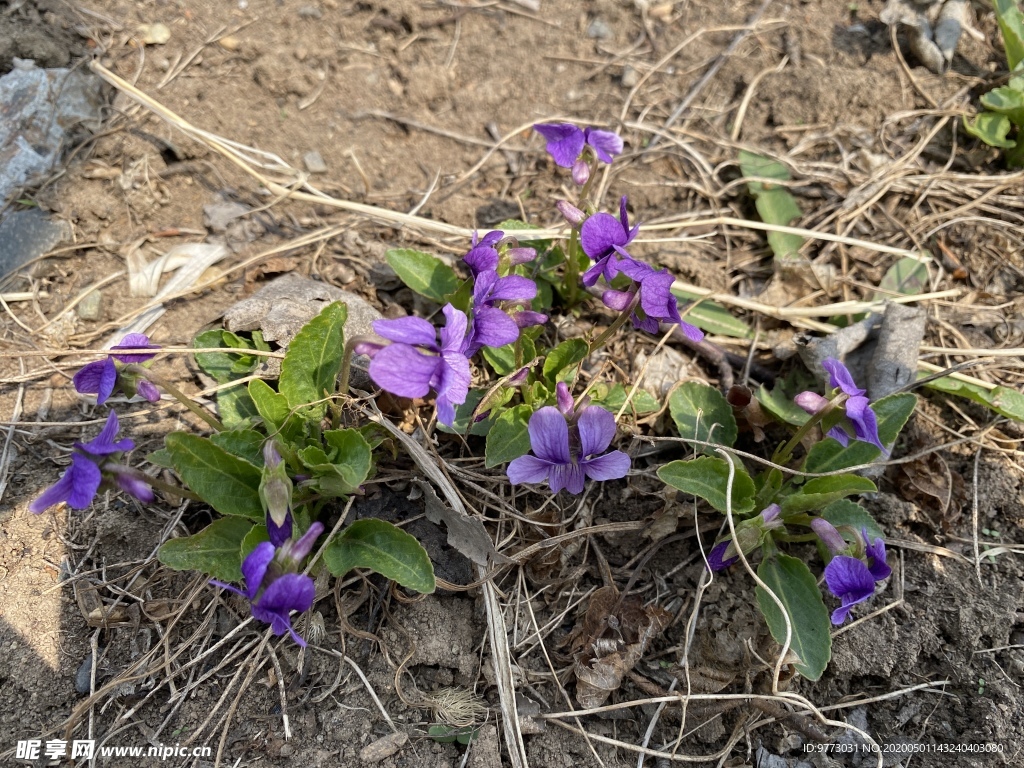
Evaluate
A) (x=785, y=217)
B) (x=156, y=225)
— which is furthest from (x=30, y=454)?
(x=785, y=217)

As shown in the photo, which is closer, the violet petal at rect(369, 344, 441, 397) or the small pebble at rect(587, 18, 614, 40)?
the violet petal at rect(369, 344, 441, 397)

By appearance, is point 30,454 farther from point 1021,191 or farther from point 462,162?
point 1021,191

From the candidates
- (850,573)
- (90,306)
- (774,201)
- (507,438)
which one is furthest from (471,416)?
(774,201)

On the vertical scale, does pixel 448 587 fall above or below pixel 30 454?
below

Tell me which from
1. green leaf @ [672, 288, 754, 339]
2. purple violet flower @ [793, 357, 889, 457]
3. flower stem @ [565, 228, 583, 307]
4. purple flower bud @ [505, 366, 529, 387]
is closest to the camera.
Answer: purple violet flower @ [793, 357, 889, 457]

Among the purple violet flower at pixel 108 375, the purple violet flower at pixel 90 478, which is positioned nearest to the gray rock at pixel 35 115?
the purple violet flower at pixel 108 375

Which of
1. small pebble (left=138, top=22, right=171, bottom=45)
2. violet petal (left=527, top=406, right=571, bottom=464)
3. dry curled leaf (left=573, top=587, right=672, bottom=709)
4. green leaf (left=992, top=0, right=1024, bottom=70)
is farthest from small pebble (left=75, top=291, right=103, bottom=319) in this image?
green leaf (left=992, top=0, right=1024, bottom=70)

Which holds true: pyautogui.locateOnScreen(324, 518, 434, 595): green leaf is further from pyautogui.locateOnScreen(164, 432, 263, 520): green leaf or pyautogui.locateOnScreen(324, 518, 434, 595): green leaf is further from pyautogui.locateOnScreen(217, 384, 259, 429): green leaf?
pyautogui.locateOnScreen(217, 384, 259, 429): green leaf
